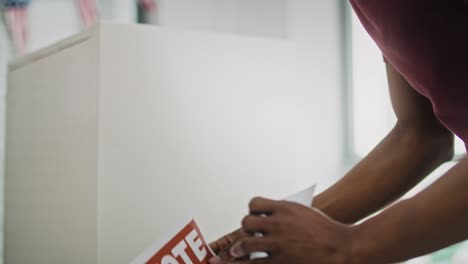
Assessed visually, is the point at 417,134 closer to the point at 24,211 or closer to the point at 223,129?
the point at 223,129

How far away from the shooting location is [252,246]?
0.53m

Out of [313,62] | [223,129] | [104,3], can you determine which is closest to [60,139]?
[223,129]

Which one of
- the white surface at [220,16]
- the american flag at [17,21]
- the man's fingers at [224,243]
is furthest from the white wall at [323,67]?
the man's fingers at [224,243]

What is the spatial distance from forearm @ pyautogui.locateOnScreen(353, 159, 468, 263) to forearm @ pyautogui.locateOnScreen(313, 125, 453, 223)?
0.64 ft

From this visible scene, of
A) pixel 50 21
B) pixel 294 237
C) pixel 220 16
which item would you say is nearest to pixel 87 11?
pixel 50 21

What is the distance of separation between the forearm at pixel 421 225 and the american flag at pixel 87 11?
1.31 meters

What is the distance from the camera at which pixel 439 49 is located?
0.42 m

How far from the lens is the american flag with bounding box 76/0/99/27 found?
161 cm

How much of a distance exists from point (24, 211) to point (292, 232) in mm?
985

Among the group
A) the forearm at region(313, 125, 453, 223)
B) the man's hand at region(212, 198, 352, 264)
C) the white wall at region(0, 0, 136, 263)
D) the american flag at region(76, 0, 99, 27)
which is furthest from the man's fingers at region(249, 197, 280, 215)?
the american flag at region(76, 0, 99, 27)

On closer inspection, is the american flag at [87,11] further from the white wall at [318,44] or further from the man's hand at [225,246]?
the man's hand at [225,246]

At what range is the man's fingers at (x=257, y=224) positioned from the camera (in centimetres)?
54

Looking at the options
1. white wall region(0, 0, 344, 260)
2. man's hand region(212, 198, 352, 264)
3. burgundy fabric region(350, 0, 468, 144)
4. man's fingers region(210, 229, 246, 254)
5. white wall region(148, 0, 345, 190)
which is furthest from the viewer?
white wall region(148, 0, 345, 190)

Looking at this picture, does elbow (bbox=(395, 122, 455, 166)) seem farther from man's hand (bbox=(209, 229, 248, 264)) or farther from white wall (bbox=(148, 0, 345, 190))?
white wall (bbox=(148, 0, 345, 190))
